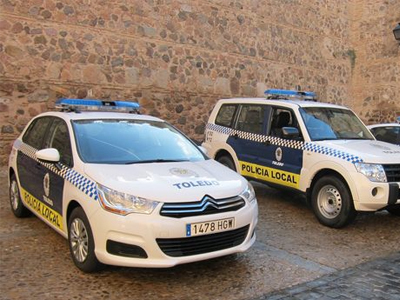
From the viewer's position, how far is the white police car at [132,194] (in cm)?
401

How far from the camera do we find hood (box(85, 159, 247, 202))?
4133 millimetres

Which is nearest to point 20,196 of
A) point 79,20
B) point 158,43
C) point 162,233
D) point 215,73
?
point 162,233

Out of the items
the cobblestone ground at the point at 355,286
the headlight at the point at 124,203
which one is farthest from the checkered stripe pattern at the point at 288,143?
the headlight at the point at 124,203

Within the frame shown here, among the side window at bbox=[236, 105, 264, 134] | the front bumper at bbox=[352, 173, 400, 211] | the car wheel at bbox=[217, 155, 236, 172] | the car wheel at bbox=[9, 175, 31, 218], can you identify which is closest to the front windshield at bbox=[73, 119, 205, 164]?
the car wheel at bbox=[9, 175, 31, 218]

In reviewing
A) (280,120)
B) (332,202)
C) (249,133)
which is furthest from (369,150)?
(249,133)

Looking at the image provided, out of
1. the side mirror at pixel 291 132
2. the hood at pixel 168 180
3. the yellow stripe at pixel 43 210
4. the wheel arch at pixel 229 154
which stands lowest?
the yellow stripe at pixel 43 210

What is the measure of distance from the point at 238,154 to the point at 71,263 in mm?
4279

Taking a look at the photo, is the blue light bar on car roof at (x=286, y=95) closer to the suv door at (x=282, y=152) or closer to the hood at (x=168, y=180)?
the suv door at (x=282, y=152)

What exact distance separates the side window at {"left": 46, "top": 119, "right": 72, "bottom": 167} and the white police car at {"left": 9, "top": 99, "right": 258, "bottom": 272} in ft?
0.05

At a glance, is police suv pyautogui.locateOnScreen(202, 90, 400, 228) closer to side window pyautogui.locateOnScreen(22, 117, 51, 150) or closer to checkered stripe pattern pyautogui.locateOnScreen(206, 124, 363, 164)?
checkered stripe pattern pyautogui.locateOnScreen(206, 124, 363, 164)

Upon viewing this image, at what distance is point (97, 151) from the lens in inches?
193

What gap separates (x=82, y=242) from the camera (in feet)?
14.3

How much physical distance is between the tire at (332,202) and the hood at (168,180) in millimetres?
2047

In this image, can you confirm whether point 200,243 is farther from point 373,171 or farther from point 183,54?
point 183,54
